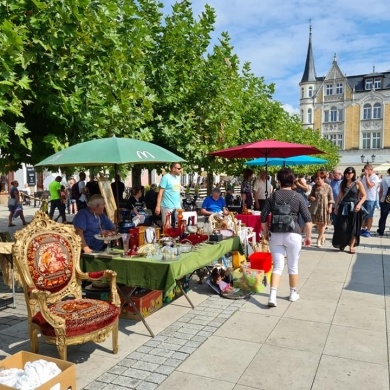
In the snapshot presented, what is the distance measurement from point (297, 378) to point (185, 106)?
850cm

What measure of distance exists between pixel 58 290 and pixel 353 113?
64550mm

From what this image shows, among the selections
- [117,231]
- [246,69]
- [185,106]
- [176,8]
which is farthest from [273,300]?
[246,69]

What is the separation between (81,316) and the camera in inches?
136

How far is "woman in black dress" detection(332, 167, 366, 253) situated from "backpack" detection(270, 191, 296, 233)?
376cm

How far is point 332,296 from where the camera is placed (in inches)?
220

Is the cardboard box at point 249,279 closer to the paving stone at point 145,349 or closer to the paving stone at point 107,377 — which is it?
the paving stone at point 145,349

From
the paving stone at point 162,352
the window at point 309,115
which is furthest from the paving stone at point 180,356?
the window at point 309,115

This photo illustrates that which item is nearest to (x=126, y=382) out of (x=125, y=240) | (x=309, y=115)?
(x=125, y=240)

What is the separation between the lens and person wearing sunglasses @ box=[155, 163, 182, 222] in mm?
7367

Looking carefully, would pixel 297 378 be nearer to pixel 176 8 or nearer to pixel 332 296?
pixel 332 296

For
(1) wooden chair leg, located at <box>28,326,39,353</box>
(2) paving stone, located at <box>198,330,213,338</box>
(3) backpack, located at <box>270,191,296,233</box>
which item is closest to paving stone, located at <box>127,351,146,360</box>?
(2) paving stone, located at <box>198,330,213,338</box>

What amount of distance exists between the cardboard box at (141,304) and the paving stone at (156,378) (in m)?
1.23

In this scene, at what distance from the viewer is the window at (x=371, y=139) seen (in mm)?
59250

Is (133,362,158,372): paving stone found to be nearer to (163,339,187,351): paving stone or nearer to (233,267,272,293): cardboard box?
(163,339,187,351): paving stone
